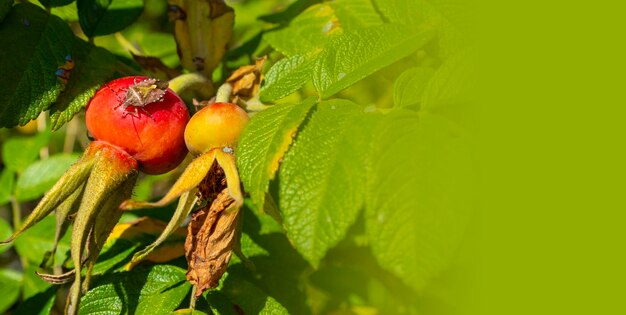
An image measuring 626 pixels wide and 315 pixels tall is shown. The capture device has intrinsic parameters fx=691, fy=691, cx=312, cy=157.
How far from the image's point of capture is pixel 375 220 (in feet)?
3.14

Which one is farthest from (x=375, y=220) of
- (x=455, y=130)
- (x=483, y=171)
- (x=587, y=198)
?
(x=587, y=198)

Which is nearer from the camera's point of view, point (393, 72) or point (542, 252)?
point (542, 252)

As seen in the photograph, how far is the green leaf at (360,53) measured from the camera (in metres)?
1.26

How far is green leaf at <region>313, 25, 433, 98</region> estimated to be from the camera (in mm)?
1256

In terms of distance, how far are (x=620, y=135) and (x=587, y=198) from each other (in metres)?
0.05

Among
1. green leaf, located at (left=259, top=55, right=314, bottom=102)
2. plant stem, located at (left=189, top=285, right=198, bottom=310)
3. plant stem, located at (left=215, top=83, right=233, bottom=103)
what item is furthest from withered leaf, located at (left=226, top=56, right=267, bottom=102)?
plant stem, located at (left=189, top=285, right=198, bottom=310)

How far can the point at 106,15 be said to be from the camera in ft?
6.26

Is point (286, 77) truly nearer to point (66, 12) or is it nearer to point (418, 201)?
point (418, 201)

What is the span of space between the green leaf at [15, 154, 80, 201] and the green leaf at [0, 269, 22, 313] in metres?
0.26

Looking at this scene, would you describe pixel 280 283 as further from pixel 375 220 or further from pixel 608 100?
pixel 608 100

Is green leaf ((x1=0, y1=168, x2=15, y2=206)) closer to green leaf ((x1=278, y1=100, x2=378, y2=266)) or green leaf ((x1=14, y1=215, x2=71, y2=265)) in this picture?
green leaf ((x1=14, y1=215, x2=71, y2=265))

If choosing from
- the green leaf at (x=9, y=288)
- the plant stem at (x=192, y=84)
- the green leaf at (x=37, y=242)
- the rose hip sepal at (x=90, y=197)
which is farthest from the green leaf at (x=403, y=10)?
A: the green leaf at (x=9, y=288)

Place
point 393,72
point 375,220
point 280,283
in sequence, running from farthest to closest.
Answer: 1. point 280,283
2. point 393,72
3. point 375,220

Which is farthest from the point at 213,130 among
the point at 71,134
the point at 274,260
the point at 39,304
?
the point at 71,134
